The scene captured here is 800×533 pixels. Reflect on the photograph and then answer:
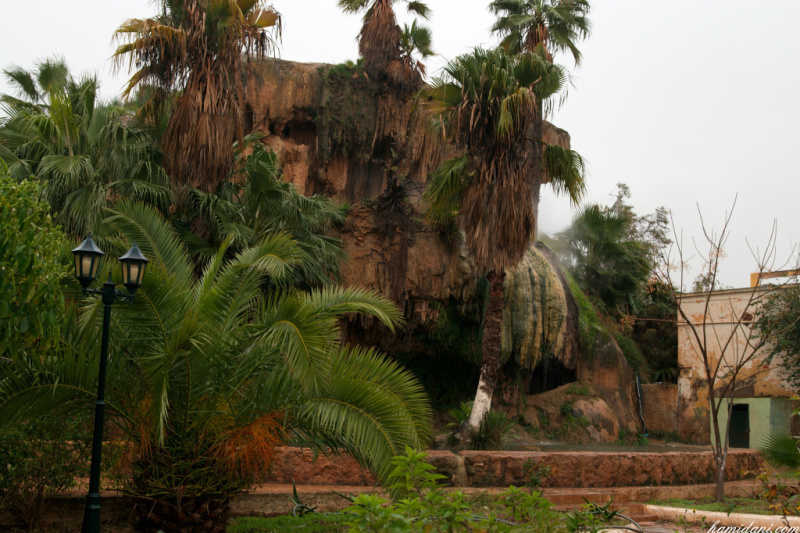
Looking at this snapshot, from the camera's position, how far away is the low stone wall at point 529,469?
10375 millimetres

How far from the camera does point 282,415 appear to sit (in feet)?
24.9

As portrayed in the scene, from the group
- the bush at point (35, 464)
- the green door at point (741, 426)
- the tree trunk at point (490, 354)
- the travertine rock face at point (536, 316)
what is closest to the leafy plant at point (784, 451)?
the bush at point (35, 464)

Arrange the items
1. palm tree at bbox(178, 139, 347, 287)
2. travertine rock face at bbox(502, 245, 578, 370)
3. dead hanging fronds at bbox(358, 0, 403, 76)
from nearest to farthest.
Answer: palm tree at bbox(178, 139, 347, 287), dead hanging fronds at bbox(358, 0, 403, 76), travertine rock face at bbox(502, 245, 578, 370)

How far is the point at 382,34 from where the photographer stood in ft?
66.9

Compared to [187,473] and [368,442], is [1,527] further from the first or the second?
[368,442]

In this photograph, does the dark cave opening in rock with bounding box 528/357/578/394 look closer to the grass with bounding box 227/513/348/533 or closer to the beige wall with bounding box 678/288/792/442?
the beige wall with bounding box 678/288/792/442

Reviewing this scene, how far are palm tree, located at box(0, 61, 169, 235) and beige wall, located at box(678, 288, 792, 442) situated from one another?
16.4 metres

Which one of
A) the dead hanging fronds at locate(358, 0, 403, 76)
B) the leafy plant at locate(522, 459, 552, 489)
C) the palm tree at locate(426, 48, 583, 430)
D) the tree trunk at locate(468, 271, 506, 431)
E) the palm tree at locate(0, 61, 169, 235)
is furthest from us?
the dead hanging fronds at locate(358, 0, 403, 76)

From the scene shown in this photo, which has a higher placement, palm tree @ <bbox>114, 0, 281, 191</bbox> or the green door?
palm tree @ <bbox>114, 0, 281, 191</bbox>

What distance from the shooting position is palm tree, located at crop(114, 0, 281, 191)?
1411cm

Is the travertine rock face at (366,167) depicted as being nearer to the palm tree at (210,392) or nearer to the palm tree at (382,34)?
the palm tree at (382,34)

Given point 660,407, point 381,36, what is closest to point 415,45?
point 381,36

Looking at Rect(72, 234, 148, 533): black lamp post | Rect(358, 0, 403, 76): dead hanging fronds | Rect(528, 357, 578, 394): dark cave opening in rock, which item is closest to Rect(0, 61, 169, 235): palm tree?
Rect(72, 234, 148, 533): black lamp post

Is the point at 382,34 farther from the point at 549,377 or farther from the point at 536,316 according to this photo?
the point at 549,377
